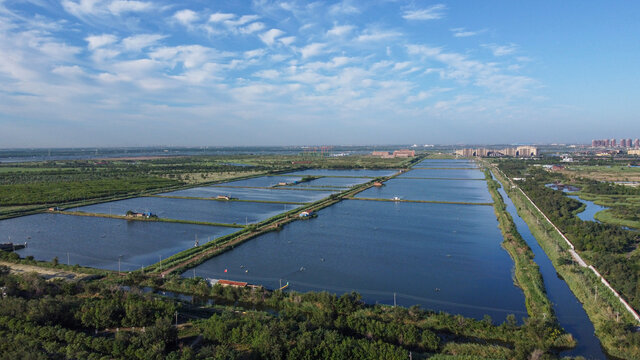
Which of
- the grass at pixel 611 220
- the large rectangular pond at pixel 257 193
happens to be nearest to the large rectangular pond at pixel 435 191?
the large rectangular pond at pixel 257 193

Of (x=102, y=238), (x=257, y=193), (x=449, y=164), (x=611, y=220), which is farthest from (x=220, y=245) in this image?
(x=449, y=164)

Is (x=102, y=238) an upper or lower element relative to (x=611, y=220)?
lower

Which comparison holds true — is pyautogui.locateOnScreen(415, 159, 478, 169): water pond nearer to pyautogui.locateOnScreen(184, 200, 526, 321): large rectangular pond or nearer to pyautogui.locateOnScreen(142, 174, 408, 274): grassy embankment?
pyautogui.locateOnScreen(184, 200, 526, 321): large rectangular pond

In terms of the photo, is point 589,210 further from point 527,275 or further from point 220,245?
point 220,245

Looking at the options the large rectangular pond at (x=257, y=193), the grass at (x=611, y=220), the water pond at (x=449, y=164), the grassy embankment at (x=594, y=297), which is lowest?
the grassy embankment at (x=594, y=297)

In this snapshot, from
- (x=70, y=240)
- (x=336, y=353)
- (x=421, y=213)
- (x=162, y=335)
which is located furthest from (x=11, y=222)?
(x=421, y=213)

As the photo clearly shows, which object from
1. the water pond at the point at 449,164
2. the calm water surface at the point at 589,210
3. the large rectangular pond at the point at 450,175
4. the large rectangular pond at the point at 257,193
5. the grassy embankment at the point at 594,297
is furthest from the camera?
the water pond at the point at 449,164

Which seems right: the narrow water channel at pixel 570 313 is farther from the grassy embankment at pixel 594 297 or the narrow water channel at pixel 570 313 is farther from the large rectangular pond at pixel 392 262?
the large rectangular pond at pixel 392 262

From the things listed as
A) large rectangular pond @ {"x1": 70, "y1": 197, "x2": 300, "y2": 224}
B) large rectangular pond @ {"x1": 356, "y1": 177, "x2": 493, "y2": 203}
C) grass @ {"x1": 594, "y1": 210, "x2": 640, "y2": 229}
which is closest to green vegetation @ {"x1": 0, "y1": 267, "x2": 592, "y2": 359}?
Result: large rectangular pond @ {"x1": 70, "y1": 197, "x2": 300, "y2": 224}
